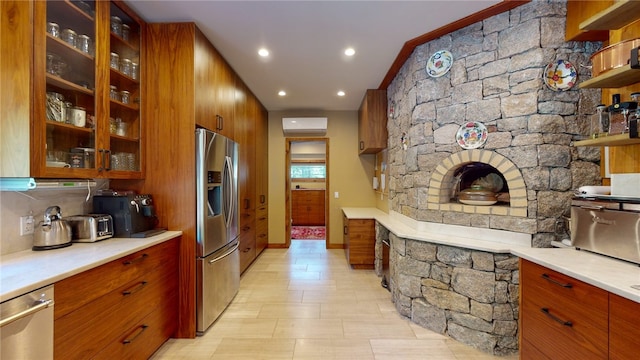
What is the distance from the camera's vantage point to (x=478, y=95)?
2.16m

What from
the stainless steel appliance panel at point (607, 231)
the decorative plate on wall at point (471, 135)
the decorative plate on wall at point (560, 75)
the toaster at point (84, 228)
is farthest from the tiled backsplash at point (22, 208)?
the decorative plate on wall at point (560, 75)

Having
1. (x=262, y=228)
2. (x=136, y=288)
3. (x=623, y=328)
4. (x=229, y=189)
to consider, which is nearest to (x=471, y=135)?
(x=623, y=328)

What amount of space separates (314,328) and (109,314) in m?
1.55

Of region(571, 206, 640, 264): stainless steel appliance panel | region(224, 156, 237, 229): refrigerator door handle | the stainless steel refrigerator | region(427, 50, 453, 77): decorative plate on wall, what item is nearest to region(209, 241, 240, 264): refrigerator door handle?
the stainless steel refrigerator

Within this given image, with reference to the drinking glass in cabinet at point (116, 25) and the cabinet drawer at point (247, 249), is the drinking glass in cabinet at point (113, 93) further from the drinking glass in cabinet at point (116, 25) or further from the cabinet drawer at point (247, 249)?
the cabinet drawer at point (247, 249)

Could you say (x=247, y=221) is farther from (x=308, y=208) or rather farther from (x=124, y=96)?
(x=308, y=208)

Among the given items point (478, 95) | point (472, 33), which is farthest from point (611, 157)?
point (472, 33)

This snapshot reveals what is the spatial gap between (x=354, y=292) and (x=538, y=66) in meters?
2.77

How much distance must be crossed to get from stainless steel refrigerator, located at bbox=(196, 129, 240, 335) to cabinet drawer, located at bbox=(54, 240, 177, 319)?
33 centimetres

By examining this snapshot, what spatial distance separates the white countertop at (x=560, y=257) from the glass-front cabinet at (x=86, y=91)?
2499mm

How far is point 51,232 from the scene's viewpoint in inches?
62.7

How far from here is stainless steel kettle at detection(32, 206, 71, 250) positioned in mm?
1577

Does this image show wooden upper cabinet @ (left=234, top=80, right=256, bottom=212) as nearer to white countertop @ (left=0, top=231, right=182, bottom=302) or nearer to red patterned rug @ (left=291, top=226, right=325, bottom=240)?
white countertop @ (left=0, top=231, right=182, bottom=302)

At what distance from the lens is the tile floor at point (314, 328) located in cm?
196
